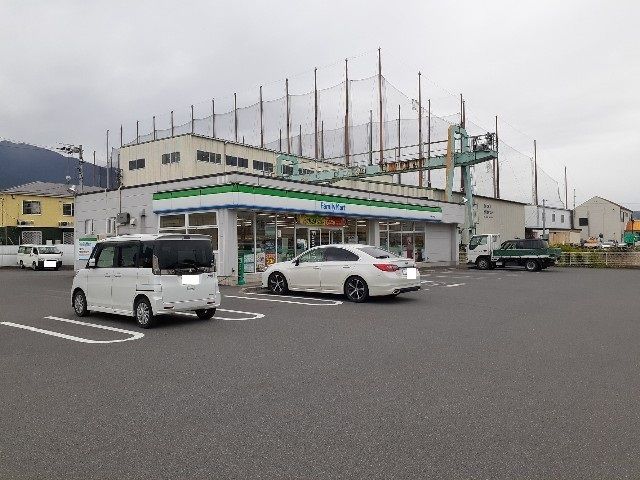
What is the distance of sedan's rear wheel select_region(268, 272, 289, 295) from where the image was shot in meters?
15.0

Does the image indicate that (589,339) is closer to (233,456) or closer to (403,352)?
(403,352)

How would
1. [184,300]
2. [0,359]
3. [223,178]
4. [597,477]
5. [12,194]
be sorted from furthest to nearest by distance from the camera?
1. [12,194]
2. [223,178]
3. [184,300]
4. [0,359]
5. [597,477]

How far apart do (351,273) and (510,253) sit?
62.8 ft

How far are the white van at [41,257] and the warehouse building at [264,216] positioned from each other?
1085cm

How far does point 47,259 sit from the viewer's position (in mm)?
34281

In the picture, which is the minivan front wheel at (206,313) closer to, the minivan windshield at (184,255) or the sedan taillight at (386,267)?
the minivan windshield at (184,255)

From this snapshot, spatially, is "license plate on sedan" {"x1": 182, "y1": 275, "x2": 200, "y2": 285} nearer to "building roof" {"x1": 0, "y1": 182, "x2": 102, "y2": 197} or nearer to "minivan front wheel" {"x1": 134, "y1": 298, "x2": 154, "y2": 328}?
"minivan front wheel" {"x1": 134, "y1": 298, "x2": 154, "y2": 328}

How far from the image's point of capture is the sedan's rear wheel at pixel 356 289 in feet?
43.4

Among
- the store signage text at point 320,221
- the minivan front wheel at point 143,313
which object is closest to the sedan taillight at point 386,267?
the minivan front wheel at point 143,313

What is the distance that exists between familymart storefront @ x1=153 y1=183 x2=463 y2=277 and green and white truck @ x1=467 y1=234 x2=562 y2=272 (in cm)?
658

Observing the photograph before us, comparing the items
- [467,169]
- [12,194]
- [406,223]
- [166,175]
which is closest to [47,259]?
[166,175]

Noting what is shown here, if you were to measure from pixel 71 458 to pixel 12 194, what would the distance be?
4762 centimetres

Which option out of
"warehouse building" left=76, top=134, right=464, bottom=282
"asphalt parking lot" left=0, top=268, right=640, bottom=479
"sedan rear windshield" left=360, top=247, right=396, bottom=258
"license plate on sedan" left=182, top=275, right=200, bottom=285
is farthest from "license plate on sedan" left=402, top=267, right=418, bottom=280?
"warehouse building" left=76, top=134, right=464, bottom=282

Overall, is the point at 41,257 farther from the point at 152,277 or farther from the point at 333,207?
the point at 152,277
